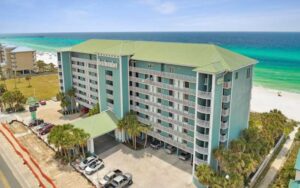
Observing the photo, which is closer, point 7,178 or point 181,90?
point 7,178

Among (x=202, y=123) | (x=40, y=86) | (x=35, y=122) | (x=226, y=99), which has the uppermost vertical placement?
(x=226, y=99)

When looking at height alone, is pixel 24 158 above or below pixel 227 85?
below

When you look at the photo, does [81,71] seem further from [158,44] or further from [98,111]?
[158,44]

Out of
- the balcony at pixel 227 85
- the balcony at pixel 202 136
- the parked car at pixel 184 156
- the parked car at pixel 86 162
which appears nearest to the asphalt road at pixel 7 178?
the parked car at pixel 86 162

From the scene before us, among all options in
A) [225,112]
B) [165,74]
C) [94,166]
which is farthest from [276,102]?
[94,166]

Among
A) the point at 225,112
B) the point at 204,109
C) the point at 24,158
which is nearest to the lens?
the point at 204,109

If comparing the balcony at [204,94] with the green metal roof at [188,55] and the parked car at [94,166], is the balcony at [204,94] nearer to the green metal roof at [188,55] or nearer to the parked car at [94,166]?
the green metal roof at [188,55]

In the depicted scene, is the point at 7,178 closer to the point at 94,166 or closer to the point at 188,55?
the point at 94,166

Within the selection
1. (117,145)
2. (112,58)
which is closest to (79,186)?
(117,145)
